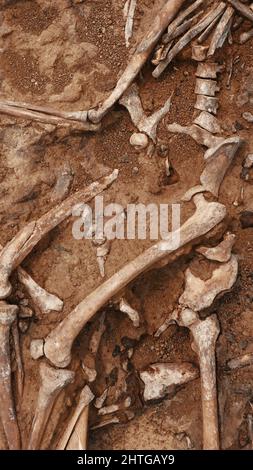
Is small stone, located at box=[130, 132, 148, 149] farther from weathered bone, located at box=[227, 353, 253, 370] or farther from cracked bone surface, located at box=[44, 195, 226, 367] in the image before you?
weathered bone, located at box=[227, 353, 253, 370]

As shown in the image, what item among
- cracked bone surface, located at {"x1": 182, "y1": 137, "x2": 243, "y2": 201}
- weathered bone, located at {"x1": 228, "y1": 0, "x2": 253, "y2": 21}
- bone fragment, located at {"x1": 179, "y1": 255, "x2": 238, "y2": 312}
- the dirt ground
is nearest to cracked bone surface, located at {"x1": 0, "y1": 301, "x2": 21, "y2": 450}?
the dirt ground

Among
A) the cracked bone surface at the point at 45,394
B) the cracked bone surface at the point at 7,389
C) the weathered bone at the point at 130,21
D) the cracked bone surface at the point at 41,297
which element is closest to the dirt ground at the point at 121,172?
the weathered bone at the point at 130,21

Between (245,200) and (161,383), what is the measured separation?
1.41 meters

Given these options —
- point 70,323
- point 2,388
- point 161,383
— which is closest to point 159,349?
point 161,383

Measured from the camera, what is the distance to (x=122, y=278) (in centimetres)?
362

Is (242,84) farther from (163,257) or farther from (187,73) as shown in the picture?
(163,257)

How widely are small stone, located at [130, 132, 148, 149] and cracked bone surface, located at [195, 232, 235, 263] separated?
85 cm

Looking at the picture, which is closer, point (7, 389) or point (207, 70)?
point (7, 389)

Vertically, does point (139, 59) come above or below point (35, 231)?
above

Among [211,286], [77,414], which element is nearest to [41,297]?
[77,414]

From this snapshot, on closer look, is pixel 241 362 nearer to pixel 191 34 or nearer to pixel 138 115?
pixel 138 115

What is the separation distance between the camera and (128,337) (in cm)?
390

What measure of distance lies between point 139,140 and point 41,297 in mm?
1271

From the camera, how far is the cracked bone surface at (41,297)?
3682mm
